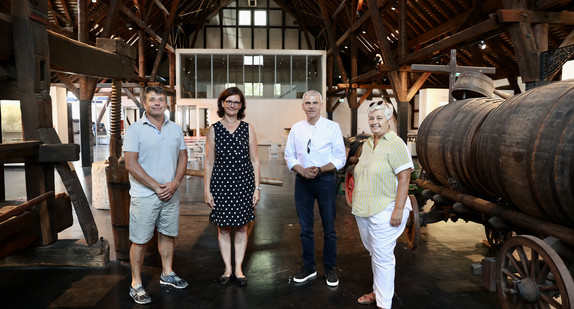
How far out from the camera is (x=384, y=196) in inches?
98.2

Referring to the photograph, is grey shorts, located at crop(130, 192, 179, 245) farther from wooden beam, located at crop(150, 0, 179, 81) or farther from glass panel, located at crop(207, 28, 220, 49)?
→ glass panel, located at crop(207, 28, 220, 49)

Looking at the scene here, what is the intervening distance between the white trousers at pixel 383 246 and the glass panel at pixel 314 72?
18.0 meters

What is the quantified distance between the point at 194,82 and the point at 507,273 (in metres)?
19.4

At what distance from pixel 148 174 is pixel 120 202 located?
0.92 m

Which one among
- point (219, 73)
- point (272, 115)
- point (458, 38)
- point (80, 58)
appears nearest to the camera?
point (80, 58)

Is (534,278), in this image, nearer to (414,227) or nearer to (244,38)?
(414,227)

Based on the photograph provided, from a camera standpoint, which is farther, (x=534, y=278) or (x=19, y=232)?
(x=19, y=232)

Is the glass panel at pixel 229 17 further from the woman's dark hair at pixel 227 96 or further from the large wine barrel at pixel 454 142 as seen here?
the woman's dark hair at pixel 227 96

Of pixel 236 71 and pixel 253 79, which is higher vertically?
pixel 236 71

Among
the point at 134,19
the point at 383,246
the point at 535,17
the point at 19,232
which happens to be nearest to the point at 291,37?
the point at 134,19

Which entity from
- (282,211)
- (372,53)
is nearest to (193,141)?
(282,211)

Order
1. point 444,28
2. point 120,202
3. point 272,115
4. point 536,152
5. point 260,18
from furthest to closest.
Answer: point 260,18 < point 272,115 < point 444,28 < point 120,202 < point 536,152

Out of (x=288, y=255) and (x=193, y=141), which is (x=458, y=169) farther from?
(x=193, y=141)

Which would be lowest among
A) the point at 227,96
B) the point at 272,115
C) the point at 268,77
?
the point at 227,96
